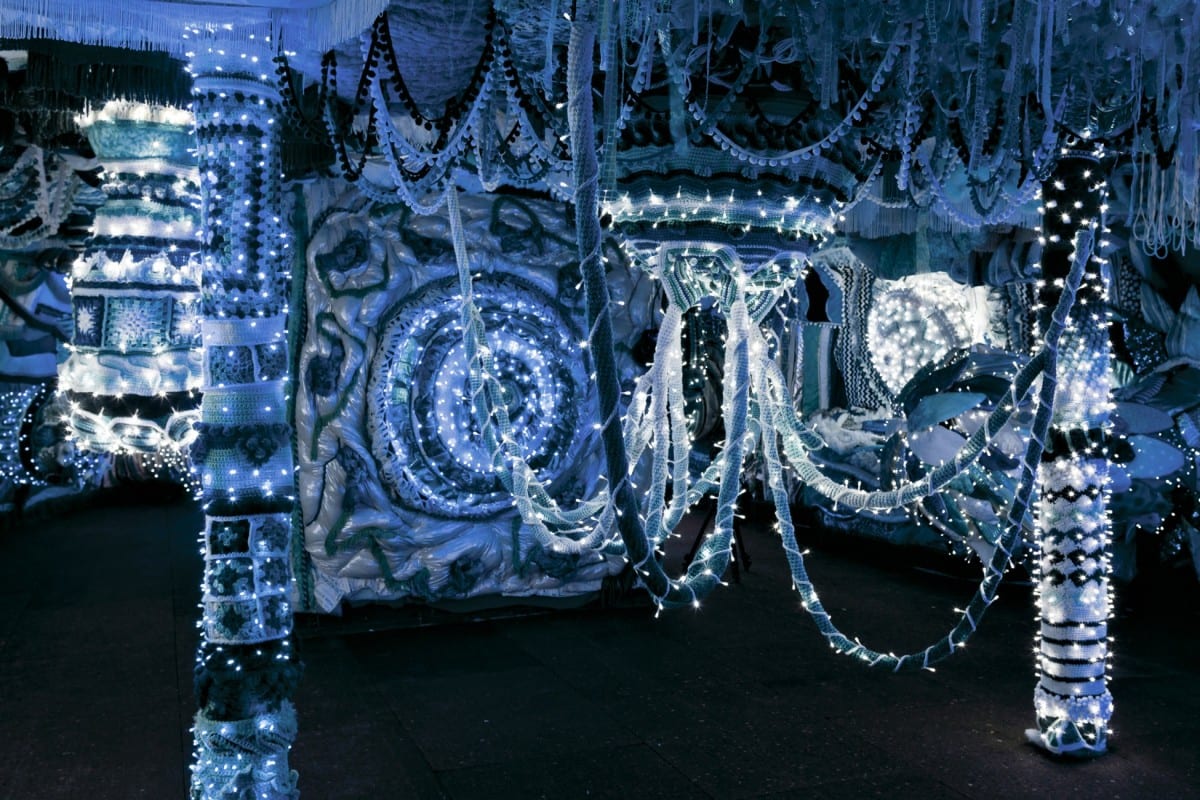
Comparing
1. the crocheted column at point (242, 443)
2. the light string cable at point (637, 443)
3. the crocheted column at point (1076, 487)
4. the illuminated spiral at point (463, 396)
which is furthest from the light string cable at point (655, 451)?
the illuminated spiral at point (463, 396)

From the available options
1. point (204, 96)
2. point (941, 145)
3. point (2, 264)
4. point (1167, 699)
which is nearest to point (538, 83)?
point (204, 96)

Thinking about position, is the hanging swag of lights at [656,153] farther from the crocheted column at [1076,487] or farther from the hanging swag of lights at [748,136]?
the crocheted column at [1076,487]

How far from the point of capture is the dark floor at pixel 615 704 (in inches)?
160

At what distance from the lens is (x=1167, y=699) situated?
5.03m

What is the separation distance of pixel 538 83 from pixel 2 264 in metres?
8.51

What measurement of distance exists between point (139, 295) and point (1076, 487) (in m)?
4.11

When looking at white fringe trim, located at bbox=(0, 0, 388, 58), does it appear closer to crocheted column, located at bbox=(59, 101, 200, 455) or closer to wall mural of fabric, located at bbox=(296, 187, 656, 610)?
crocheted column, located at bbox=(59, 101, 200, 455)

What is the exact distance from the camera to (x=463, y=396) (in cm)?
641

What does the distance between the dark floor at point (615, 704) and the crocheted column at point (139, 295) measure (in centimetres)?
148

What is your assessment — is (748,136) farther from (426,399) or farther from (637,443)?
(426,399)

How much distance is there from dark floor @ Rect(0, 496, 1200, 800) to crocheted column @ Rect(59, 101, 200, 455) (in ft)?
4.87

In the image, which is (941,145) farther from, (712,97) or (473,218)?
(473,218)

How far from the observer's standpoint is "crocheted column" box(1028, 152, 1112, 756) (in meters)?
4.35

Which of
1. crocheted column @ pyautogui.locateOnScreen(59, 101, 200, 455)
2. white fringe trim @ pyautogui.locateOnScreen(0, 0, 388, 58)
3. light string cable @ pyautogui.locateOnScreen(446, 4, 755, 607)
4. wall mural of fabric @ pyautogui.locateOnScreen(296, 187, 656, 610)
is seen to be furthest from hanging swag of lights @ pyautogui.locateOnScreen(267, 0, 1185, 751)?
wall mural of fabric @ pyautogui.locateOnScreen(296, 187, 656, 610)
